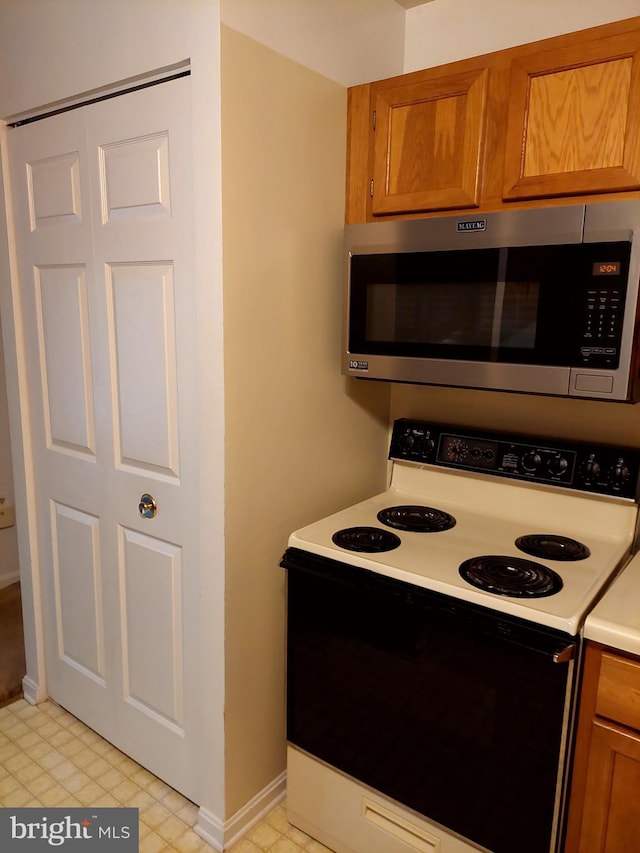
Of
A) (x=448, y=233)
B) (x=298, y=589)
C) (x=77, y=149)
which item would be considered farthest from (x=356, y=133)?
(x=298, y=589)

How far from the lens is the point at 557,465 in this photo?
1.71 m

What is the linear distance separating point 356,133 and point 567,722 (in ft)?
5.02

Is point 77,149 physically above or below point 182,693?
above

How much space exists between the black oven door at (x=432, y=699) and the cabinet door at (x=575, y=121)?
98cm

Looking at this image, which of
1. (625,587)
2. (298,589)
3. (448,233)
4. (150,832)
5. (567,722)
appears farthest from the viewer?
(150,832)

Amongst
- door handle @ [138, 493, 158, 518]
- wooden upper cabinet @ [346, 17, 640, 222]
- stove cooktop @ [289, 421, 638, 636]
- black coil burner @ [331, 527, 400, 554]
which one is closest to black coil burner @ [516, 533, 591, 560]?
stove cooktop @ [289, 421, 638, 636]

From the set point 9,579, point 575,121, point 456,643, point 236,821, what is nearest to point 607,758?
point 456,643

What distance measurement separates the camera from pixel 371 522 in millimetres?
1768

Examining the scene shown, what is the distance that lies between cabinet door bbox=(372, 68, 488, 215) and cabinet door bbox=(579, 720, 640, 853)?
122cm

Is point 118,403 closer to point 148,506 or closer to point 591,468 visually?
point 148,506

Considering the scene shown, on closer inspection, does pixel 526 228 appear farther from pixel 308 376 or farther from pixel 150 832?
pixel 150 832

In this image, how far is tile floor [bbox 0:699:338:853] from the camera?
1709 millimetres

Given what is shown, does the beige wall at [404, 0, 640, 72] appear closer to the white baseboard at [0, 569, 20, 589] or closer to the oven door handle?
the oven door handle

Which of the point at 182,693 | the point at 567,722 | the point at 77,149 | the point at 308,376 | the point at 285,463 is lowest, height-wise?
the point at 182,693
